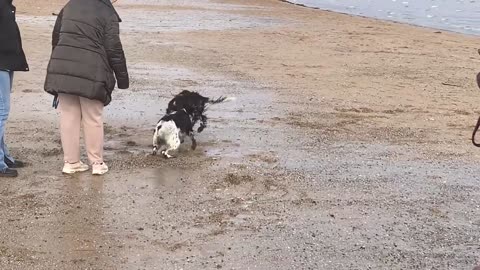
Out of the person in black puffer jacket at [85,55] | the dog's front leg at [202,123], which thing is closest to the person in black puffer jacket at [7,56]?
the person in black puffer jacket at [85,55]

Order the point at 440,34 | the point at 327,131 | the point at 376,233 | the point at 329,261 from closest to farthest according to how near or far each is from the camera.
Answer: the point at 329,261
the point at 376,233
the point at 327,131
the point at 440,34

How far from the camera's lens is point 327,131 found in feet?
28.0

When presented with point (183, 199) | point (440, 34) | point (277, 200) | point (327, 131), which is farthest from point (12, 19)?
point (440, 34)

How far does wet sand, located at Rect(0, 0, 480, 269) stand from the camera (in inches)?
192

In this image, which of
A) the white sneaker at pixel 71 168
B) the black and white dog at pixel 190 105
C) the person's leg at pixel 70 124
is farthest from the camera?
the black and white dog at pixel 190 105

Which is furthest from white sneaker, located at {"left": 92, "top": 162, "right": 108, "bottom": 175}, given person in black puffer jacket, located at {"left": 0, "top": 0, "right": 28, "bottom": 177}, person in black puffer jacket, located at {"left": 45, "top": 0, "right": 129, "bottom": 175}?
person in black puffer jacket, located at {"left": 0, "top": 0, "right": 28, "bottom": 177}

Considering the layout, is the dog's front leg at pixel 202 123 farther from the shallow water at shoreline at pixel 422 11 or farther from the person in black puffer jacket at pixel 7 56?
the shallow water at shoreline at pixel 422 11

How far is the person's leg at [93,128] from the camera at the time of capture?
20.9 ft

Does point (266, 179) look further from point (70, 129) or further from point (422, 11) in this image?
point (422, 11)

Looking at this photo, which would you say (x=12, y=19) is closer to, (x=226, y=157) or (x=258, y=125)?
(x=226, y=157)

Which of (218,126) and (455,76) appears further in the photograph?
(455,76)

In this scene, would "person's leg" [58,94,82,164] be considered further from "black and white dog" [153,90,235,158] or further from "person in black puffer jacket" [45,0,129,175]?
"black and white dog" [153,90,235,158]

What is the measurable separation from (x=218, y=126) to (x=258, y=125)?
0.55m

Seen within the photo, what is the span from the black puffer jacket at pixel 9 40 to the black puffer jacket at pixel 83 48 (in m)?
0.37
